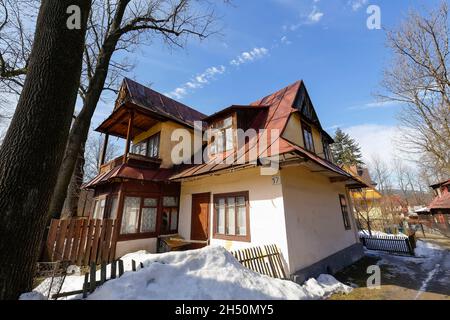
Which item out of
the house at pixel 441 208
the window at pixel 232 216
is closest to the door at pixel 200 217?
the window at pixel 232 216

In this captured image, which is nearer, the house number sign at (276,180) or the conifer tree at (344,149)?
the house number sign at (276,180)

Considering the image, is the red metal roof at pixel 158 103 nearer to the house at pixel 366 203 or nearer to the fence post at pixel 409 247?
the house at pixel 366 203

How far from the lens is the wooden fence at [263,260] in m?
6.22

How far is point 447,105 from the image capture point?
36.9 feet

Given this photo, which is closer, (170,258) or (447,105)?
(170,258)

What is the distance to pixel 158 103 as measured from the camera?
1346 cm

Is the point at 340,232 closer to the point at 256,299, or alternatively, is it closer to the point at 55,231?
the point at 256,299


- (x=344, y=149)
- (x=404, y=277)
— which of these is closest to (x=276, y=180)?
(x=404, y=277)

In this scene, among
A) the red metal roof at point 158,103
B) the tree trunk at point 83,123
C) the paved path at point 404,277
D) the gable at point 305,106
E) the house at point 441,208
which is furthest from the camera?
the house at point 441,208

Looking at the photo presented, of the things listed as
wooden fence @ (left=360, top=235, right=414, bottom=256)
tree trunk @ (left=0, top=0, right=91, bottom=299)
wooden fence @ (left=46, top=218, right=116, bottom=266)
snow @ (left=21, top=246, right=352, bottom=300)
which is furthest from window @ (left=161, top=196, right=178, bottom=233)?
wooden fence @ (left=360, top=235, right=414, bottom=256)

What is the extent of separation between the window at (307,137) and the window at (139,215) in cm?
838
